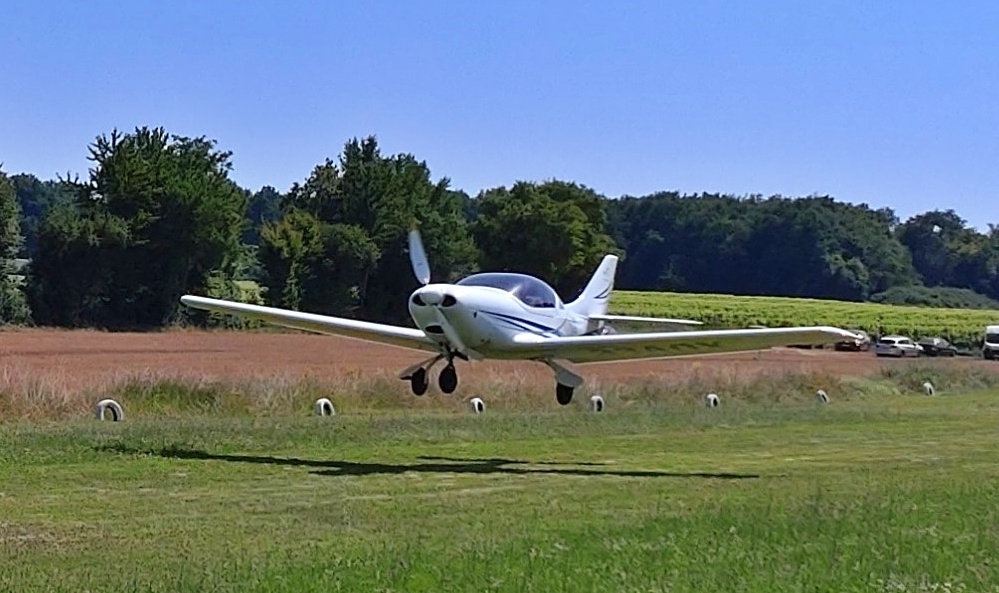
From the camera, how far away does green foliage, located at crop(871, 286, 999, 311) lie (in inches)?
4870

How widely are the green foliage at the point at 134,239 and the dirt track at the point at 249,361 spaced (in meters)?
3.26

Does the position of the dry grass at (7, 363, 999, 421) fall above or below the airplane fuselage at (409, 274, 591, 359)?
below

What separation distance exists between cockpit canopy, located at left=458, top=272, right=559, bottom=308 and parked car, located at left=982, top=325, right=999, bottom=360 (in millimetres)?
59330

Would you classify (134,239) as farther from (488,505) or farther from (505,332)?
(488,505)

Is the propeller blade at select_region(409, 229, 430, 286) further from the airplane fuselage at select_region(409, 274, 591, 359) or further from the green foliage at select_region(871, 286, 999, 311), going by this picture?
the green foliage at select_region(871, 286, 999, 311)

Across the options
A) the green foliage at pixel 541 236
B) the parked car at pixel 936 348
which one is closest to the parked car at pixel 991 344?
the parked car at pixel 936 348

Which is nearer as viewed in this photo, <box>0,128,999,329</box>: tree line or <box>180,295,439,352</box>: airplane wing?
<box>180,295,439,352</box>: airplane wing

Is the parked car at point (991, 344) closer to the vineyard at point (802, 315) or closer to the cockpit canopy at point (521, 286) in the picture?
the vineyard at point (802, 315)

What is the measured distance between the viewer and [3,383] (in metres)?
26.9

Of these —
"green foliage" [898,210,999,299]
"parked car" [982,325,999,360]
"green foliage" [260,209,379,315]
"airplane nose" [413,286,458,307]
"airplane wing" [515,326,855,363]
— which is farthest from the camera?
"green foliage" [898,210,999,299]

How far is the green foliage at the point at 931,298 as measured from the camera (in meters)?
124

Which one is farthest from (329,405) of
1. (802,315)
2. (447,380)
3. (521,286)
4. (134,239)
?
(802,315)

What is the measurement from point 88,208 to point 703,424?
5224cm

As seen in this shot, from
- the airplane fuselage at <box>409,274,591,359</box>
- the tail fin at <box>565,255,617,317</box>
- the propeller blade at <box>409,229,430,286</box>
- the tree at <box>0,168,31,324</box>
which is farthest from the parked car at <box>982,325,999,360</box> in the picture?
the airplane fuselage at <box>409,274,591,359</box>
